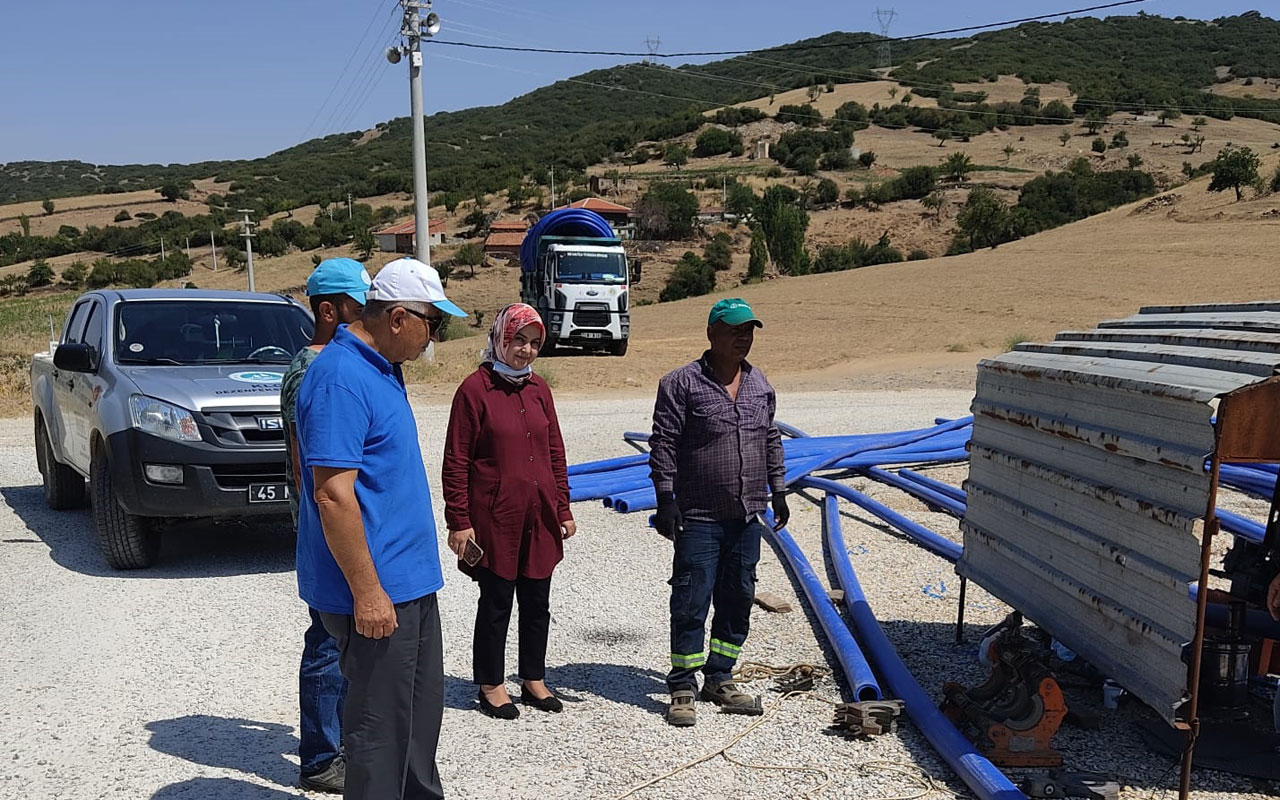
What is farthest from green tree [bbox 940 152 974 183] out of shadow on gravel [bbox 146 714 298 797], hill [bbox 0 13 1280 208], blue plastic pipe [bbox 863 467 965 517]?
shadow on gravel [bbox 146 714 298 797]

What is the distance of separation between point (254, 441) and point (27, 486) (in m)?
4.97

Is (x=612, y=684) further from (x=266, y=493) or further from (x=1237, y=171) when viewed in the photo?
(x=1237, y=171)

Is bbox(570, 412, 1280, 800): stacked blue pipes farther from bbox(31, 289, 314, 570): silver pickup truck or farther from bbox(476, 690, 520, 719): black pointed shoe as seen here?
bbox(31, 289, 314, 570): silver pickup truck

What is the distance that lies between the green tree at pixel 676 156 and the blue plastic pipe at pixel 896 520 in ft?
262

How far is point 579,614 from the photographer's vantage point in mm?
6355

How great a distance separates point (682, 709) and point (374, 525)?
7.17 feet

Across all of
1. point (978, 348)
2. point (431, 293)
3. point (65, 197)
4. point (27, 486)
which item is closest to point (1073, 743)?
point (431, 293)

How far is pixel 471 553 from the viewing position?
4.49 meters

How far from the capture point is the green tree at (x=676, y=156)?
87.2 meters

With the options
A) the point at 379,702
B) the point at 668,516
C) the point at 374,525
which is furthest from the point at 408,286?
the point at 668,516

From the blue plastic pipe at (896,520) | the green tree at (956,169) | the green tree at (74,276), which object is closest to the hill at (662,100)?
the green tree at (74,276)

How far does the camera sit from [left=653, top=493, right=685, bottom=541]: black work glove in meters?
4.62

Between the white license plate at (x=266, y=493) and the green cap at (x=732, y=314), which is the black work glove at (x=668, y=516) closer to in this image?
the green cap at (x=732, y=314)

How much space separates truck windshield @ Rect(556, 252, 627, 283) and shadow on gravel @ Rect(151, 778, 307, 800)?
69.7 feet
